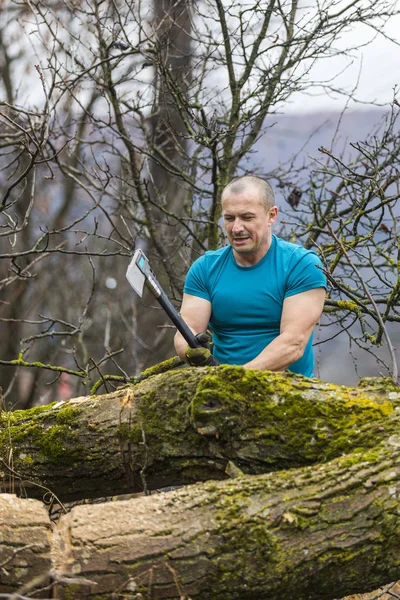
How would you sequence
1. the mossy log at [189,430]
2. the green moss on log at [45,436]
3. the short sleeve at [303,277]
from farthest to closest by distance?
1. the short sleeve at [303,277]
2. the green moss on log at [45,436]
3. the mossy log at [189,430]

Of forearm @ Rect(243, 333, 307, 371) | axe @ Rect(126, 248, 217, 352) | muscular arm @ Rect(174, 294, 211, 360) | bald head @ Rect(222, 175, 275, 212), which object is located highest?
bald head @ Rect(222, 175, 275, 212)

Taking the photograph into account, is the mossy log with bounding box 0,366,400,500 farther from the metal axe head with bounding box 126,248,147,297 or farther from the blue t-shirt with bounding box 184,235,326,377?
the blue t-shirt with bounding box 184,235,326,377

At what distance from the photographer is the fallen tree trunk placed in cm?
243

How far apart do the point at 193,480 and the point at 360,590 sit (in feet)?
2.80

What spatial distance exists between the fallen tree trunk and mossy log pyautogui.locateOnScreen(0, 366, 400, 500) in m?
0.26

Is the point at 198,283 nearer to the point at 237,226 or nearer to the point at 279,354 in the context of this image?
the point at 237,226

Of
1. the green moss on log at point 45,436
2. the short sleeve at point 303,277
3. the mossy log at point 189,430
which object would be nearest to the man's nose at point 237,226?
the short sleeve at point 303,277

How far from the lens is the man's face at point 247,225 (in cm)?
388

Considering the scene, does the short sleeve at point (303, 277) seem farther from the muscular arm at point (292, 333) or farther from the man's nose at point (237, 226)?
the man's nose at point (237, 226)

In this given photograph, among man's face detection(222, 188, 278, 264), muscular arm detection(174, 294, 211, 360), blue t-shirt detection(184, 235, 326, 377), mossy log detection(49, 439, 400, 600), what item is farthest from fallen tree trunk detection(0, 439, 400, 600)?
man's face detection(222, 188, 278, 264)

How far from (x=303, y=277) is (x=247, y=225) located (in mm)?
432

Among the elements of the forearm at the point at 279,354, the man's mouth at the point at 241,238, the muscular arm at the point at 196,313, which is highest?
the man's mouth at the point at 241,238

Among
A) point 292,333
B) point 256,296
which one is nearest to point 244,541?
point 292,333

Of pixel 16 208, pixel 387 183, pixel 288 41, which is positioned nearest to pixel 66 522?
pixel 387 183
